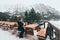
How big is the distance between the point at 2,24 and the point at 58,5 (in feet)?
1.62

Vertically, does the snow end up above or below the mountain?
below

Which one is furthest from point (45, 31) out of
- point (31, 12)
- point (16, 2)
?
point (16, 2)

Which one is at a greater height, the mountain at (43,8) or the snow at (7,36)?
the mountain at (43,8)

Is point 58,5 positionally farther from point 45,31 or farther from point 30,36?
point 30,36

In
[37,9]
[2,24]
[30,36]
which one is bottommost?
[30,36]

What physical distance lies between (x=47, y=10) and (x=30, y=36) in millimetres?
258

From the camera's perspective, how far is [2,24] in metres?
1.34

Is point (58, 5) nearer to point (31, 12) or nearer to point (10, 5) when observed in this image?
point (31, 12)

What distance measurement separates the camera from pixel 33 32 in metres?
1.30

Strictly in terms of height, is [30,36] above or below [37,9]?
below

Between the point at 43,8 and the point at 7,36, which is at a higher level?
the point at 43,8

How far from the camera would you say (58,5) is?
1.36 metres

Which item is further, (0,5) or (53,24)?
(0,5)

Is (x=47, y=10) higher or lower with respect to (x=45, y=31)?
higher
